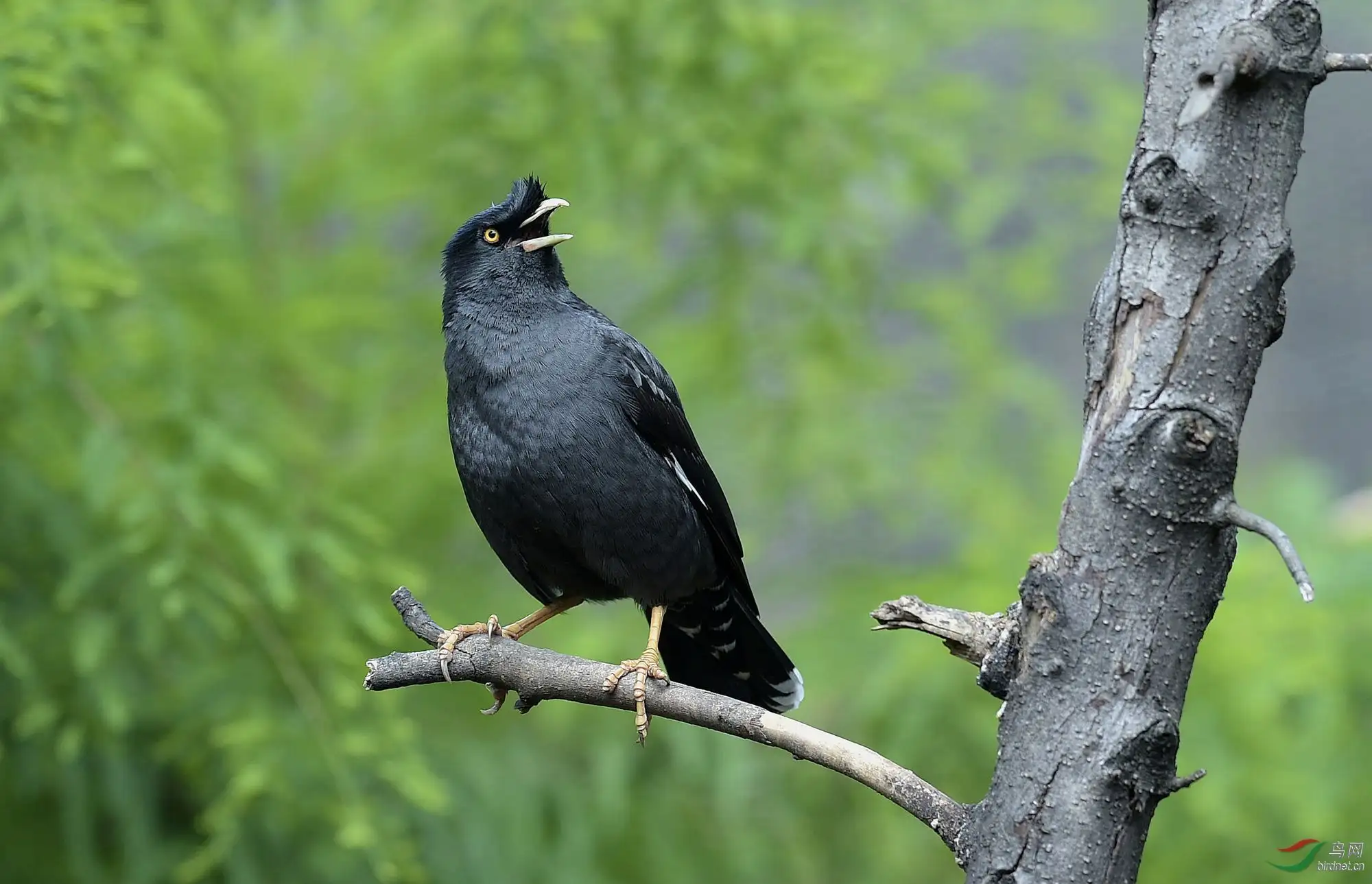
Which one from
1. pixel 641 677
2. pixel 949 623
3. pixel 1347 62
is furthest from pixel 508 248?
pixel 1347 62

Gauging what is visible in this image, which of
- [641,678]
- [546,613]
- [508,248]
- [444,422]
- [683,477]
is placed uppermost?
[444,422]

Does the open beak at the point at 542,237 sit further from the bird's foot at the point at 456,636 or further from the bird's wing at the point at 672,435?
the bird's foot at the point at 456,636

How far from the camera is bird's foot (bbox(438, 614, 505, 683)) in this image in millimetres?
3064

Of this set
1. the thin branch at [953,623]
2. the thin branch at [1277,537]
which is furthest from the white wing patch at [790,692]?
the thin branch at [1277,537]

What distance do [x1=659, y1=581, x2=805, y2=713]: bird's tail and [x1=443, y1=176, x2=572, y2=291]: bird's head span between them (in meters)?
1.06

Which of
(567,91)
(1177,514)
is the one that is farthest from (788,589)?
(1177,514)

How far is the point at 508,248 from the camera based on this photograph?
3758mm

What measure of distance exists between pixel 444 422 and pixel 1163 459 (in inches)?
177

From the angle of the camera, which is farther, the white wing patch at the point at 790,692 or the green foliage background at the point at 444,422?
the green foliage background at the point at 444,422

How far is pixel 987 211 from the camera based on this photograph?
6383 mm

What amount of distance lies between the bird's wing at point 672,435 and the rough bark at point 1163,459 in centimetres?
144

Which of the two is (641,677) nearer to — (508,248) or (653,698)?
(653,698)

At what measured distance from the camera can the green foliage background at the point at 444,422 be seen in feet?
16.7

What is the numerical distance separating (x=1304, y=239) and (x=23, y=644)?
7579 millimetres
